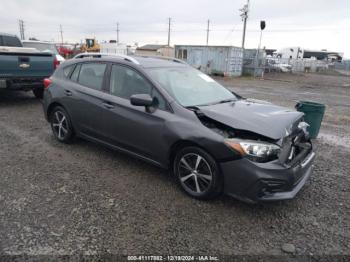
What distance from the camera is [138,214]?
10.3ft

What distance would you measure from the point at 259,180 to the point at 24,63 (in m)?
7.32

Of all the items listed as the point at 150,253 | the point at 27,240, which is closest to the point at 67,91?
the point at 27,240

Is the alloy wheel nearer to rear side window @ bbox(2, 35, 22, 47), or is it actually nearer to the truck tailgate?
the truck tailgate

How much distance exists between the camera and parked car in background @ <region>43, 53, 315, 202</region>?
3029 mm

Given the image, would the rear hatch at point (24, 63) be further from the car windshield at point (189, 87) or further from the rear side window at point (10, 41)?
the car windshield at point (189, 87)

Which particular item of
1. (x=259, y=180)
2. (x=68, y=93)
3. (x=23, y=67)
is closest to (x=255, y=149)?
(x=259, y=180)

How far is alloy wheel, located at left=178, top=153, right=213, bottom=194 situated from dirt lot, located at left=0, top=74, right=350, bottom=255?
0.55 ft

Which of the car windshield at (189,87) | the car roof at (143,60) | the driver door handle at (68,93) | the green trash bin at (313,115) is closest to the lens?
the car windshield at (189,87)

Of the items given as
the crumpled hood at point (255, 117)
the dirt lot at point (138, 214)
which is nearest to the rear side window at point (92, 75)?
the dirt lot at point (138, 214)

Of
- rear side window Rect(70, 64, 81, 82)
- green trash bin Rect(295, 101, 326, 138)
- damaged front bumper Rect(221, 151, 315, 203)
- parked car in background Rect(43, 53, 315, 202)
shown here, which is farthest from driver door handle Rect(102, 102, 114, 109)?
green trash bin Rect(295, 101, 326, 138)

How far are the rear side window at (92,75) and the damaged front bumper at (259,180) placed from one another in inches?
97.1

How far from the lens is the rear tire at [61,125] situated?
5.02 meters

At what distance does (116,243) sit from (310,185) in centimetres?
278

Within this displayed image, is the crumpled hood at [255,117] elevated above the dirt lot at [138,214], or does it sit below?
above
